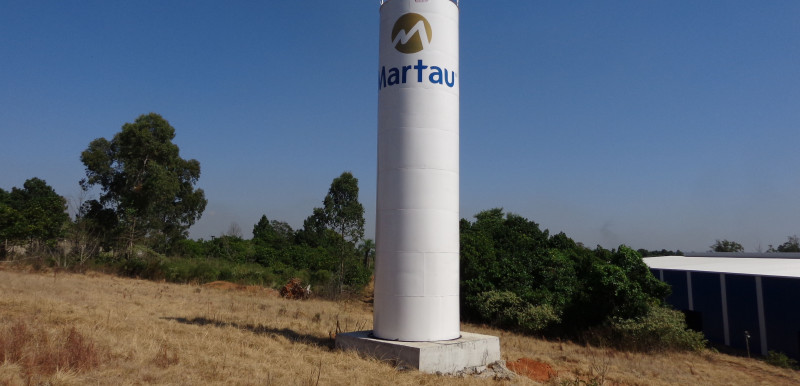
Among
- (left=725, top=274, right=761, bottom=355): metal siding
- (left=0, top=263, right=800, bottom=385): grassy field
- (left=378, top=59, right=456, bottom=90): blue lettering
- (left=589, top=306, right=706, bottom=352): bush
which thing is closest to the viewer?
(left=0, top=263, right=800, bottom=385): grassy field

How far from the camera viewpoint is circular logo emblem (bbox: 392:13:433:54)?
14.6 meters

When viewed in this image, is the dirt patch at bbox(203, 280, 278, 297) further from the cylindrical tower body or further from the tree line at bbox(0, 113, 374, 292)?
the cylindrical tower body

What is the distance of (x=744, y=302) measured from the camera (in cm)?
2680

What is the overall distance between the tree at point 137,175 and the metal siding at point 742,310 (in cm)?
4336

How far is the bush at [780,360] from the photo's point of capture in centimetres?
2211

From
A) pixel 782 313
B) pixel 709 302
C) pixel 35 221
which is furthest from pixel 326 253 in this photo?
pixel 782 313

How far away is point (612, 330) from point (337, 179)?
3109 cm

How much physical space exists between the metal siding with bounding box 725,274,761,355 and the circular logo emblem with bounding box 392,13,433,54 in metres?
23.1

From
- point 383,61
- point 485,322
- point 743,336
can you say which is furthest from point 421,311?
point 743,336

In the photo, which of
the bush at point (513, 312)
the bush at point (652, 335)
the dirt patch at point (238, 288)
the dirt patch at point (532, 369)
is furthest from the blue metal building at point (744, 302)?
the dirt patch at point (238, 288)

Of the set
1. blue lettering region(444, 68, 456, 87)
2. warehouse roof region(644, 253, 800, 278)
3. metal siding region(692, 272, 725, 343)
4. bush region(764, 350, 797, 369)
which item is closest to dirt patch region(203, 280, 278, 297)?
blue lettering region(444, 68, 456, 87)

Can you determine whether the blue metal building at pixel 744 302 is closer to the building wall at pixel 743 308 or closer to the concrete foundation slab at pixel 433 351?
the building wall at pixel 743 308

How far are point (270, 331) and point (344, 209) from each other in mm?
31399

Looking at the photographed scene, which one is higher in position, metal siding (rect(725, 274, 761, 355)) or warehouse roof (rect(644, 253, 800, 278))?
warehouse roof (rect(644, 253, 800, 278))
